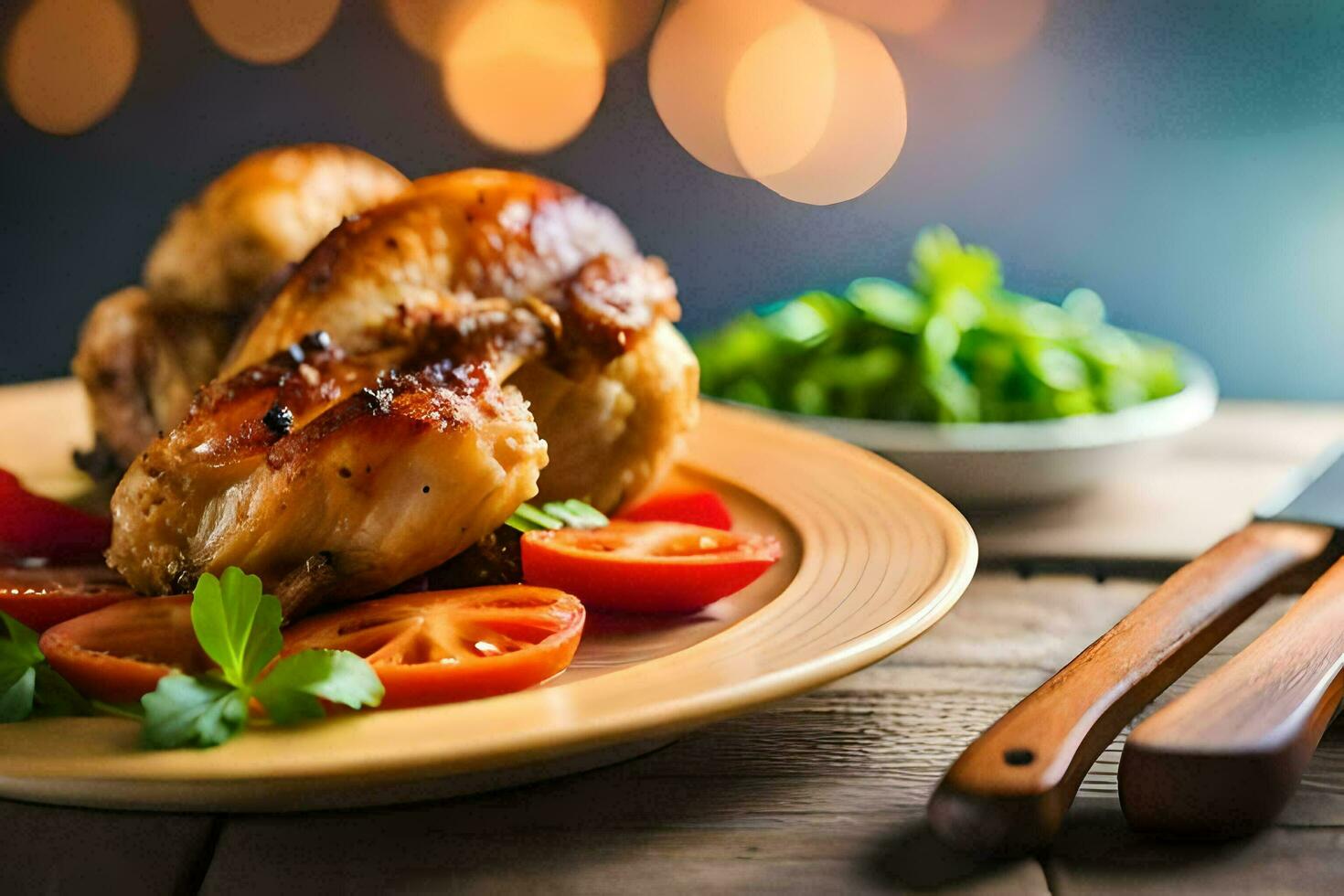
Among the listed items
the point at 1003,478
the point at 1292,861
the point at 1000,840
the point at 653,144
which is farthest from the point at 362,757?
the point at 653,144

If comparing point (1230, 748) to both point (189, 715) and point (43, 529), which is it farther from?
point (43, 529)

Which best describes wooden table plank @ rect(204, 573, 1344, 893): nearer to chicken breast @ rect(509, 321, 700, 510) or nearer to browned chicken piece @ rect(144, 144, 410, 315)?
chicken breast @ rect(509, 321, 700, 510)

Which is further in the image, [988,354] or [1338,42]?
[1338,42]

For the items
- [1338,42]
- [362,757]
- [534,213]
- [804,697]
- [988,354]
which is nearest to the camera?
[362,757]

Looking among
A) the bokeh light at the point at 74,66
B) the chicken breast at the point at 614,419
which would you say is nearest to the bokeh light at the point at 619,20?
the bokeh light at the point at 74,66

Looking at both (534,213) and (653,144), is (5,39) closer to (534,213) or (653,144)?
(653,144)

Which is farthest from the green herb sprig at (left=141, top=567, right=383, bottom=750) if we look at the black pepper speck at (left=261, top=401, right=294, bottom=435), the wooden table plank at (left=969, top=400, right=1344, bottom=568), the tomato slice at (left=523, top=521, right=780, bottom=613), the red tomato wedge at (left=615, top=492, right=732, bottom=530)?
the wooden table plank at (left=969, top=400, right=1344, bottom=568)

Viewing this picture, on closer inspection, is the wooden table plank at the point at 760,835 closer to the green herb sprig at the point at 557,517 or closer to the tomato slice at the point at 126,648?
the tomato slice at the point at 126,648

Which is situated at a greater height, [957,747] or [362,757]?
[362,757]

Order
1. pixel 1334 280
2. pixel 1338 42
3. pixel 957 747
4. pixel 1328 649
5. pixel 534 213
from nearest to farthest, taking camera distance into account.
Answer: pixel 1328 649, pixel 957 747, pixel 534 213, pixel 1338 42, pixel 1334 280
